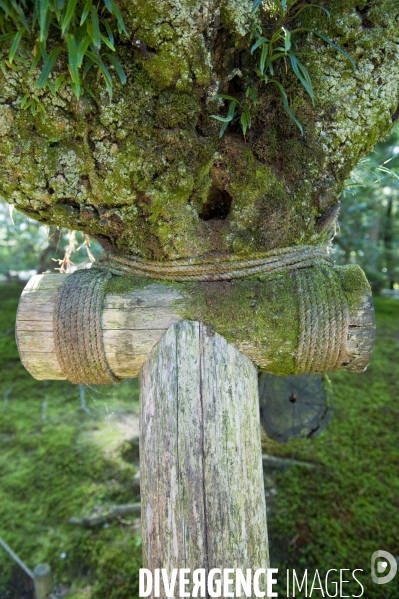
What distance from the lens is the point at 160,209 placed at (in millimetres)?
1414

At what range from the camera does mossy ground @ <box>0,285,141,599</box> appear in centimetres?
299

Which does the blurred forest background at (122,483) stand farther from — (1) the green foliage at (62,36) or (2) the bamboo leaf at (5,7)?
(2) the bamboo leaf at (5,7)

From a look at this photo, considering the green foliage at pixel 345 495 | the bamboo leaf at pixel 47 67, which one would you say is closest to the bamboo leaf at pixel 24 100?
the bamboo leaf at pixel 47 67

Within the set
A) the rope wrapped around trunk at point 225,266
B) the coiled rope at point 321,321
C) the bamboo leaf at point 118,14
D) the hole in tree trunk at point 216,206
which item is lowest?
the coiled rope at point 321,321

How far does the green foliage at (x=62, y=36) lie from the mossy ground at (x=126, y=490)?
2251mm

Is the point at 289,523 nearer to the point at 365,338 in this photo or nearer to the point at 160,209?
the point at 365,338

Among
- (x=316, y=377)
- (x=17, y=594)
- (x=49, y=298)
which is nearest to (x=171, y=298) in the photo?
(x=49, y=298)

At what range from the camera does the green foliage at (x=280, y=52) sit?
1295 millimetres

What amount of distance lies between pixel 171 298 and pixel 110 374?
37 cm

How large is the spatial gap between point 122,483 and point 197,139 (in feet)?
10.8

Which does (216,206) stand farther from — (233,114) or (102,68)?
(102,68)

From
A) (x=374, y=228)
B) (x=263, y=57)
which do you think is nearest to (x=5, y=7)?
(x=263, y=57)

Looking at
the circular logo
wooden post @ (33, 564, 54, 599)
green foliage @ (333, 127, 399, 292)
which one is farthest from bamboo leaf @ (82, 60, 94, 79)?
green foliage @ (333, 127, 399, 292)

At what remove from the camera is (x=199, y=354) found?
1.35 metres
